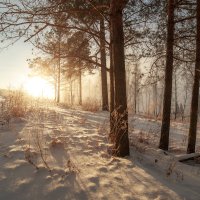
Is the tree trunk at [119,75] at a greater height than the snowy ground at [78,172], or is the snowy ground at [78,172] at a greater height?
the tree trunk at [119,75]

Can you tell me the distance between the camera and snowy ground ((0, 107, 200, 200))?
343 centimetres

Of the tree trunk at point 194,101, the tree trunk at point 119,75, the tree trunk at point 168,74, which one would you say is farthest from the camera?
the tree trunk at point 168,74

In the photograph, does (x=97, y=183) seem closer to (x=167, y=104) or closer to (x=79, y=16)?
(x=167, y=104)

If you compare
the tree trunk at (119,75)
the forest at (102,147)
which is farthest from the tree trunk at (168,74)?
the tree trunk at (119,75)

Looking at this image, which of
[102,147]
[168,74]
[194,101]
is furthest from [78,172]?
[194,101]

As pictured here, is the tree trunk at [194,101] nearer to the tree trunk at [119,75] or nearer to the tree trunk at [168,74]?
the tree trunk at [168,74]

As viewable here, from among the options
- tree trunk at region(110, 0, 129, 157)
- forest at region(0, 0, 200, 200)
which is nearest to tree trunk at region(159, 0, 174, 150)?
forest at region(0, 0, 200, 200)

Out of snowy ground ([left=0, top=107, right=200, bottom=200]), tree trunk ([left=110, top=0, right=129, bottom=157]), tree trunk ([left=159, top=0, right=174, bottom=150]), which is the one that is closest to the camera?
snowy ground ([left=0, top=107, right=200, bottom=200])

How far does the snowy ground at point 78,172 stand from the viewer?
3.43m

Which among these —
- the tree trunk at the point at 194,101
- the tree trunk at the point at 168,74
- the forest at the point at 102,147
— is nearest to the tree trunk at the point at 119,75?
the forest at the point at 102,147

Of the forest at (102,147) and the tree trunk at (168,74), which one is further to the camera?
the tree trunk at (168,74)

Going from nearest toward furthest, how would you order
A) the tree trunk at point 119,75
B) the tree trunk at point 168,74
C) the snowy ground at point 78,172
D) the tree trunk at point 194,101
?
the snowy ground at point 78,172 → the tree trunk at point 119,75 → the tree trunk at point 194,101 → the tree trunk at point 168,74

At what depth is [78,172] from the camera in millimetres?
3988

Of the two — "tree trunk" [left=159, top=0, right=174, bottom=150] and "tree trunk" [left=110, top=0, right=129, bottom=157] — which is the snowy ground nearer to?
"tree trunk" [left=110, top=0, right=129, bottom=157]
